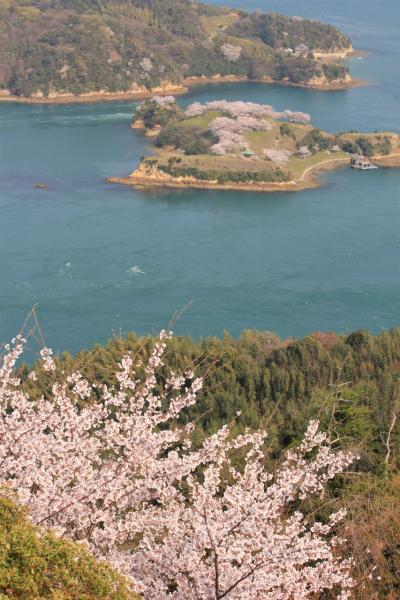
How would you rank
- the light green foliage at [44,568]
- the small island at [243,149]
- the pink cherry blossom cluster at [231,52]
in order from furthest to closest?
the pink cherry blossom cluster at [231,52] < the small island at [243,149] < the light green foliage at [44,568]

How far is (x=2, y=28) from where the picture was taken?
71688mm

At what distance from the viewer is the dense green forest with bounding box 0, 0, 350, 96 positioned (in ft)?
218

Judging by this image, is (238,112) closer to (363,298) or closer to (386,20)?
(363,298)

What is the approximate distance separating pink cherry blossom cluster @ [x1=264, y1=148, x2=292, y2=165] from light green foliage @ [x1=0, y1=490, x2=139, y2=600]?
144ft

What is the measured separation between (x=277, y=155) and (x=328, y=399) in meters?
37.2

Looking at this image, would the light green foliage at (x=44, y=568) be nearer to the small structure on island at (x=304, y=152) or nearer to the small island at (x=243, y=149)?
the small island at (x=243, y=149)

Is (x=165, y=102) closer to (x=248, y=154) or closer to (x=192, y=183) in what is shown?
(x=248, y=154)

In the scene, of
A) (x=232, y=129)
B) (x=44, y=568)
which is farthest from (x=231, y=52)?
(x=44, y=568)

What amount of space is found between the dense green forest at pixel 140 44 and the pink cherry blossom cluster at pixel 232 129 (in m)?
18.9

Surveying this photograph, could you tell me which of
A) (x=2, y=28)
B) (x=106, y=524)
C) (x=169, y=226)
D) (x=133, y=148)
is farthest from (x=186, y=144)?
(x=106, y=524)

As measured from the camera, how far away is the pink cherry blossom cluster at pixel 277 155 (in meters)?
47.4

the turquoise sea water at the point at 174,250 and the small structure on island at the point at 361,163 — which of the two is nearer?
the turquoise sea water at the point at 174,250

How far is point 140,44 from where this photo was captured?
234 feet

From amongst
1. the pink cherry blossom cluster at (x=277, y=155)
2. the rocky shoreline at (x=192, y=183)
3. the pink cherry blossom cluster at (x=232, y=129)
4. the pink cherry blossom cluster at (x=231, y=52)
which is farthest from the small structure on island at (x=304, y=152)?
the pink cherry blossom cluster at (x=231, y=52)
